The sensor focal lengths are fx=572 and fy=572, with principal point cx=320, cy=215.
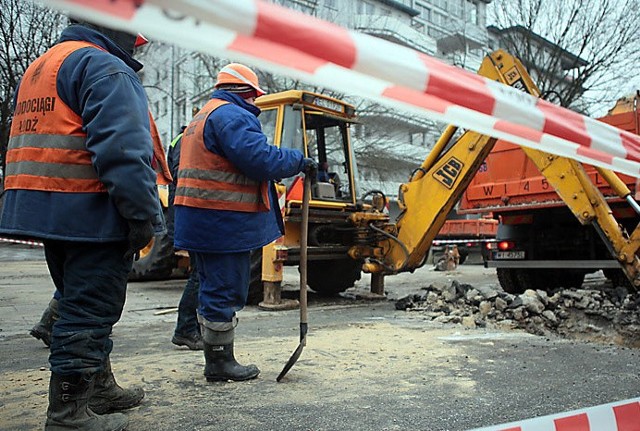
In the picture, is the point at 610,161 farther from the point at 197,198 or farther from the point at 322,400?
the point at 197,198

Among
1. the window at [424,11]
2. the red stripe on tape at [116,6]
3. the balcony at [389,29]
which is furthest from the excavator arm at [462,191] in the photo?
the window at [424,11]

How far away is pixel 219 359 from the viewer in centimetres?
325

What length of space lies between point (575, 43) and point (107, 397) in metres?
17.9

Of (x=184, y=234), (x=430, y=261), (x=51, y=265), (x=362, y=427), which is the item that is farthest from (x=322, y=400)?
(x=430, y=261)

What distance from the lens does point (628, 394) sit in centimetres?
306

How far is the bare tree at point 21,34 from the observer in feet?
52.0

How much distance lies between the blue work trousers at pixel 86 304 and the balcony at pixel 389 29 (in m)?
19.1

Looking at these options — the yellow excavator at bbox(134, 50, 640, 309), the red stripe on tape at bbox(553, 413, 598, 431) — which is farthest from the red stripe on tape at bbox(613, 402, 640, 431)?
the yellow excavator at bbox(134, 50, 640, 309)

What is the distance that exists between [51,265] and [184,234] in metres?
0.94

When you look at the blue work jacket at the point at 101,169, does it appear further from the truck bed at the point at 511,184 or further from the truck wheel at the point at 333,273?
the truck bed at the point at 511,184

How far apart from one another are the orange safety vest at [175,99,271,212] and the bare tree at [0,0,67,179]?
14.6 m

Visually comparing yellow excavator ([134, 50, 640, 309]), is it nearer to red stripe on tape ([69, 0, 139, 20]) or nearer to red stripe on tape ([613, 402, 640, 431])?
red stripe on tape ([613, 402, 640, 431])

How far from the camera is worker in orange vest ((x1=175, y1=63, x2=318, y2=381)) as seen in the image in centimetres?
324

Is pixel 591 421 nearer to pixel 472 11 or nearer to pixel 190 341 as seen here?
pixel 190 341
